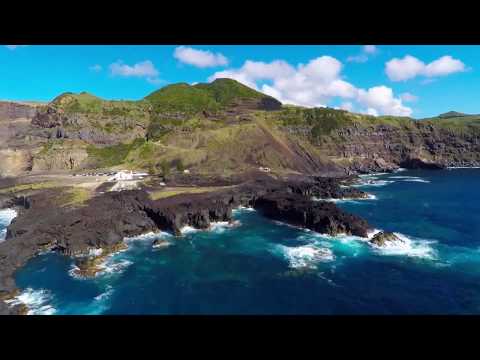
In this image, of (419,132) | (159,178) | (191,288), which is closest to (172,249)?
(191,288)

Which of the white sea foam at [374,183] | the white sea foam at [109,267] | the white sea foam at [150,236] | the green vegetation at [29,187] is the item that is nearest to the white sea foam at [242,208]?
the white sea foam at [150,236]

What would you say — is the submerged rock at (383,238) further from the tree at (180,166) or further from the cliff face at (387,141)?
the cliff face at (387,141)

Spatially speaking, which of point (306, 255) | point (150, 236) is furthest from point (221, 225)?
point (306, 255)

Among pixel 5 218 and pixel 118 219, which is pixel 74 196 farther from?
pixel 118 219

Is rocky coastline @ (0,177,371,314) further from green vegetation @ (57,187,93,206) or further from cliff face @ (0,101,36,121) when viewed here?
cliff face @ (0,101,36,121)

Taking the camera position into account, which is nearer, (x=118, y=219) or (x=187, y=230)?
(x=118, y=219)
